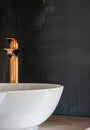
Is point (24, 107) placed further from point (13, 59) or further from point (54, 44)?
point (54, 44)

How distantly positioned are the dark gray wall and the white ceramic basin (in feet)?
1.35

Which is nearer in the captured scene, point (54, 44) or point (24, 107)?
point (24, 107)

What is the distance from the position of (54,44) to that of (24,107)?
1.89 feet

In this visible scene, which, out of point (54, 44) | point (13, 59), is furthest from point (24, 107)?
point (54, 44)

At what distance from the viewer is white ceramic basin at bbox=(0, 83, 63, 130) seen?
23.8 inches

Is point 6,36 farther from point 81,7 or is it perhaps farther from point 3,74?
point 81,7

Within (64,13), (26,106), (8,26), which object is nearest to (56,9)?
(64,13)

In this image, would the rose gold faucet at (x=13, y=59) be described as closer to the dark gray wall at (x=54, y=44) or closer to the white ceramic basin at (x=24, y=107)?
the dark gray wall at (x=54, y=44)

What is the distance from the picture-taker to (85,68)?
110 cm

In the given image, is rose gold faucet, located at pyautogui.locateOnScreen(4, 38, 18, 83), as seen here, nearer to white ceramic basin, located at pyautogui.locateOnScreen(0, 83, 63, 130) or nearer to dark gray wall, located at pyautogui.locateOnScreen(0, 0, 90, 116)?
dark gray wall, located at pyautogui.locateOnScreen(0, 0, 90, 116)

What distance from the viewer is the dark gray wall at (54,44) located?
1.11m

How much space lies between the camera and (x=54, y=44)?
1160 millimetres

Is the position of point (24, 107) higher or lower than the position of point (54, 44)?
lower

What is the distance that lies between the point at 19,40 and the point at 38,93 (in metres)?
0.62
